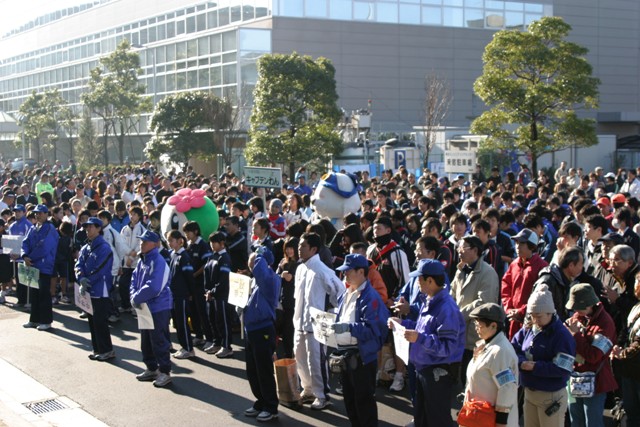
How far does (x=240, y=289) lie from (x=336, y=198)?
5.00m

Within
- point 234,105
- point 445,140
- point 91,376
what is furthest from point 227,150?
point 91,376

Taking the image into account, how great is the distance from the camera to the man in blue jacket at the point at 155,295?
376 inches

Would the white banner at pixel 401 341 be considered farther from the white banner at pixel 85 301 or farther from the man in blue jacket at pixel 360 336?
the white banner at pixel 85 301

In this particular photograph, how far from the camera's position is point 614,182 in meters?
20.5

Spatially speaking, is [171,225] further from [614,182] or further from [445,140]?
[445,140]

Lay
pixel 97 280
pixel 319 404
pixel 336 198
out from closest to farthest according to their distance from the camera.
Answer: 1. pixel 319 404
2. pixel 97 280
3. pixel 336 198

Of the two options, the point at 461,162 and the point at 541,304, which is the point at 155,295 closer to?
the point at 541,304

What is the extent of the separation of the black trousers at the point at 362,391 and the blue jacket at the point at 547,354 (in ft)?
5.12

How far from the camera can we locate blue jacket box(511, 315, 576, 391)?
6020 mm

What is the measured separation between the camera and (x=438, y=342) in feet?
20.7

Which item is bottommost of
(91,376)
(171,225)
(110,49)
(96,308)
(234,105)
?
(91,376)

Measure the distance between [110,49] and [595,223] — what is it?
182ft

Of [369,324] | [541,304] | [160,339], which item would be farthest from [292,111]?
[541,304]

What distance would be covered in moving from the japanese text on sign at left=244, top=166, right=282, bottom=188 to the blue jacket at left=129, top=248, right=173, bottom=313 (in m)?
4.90
